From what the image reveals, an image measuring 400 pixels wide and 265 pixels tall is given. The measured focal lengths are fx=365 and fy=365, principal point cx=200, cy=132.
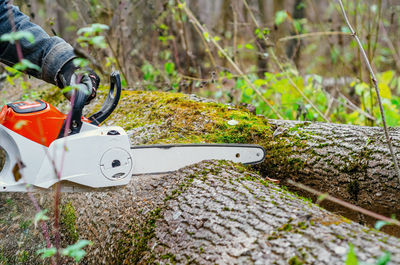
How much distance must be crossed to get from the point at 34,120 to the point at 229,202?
101 centimetres

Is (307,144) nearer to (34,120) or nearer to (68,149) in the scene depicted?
(68,149)

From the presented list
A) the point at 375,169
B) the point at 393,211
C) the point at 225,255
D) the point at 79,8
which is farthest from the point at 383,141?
the point at 79,8

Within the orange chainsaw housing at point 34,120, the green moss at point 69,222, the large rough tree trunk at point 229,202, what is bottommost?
the green moss at point 69,222

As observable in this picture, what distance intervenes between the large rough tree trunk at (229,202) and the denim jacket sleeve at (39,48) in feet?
1.78

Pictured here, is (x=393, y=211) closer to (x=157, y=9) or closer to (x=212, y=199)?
(x=212, y=199)

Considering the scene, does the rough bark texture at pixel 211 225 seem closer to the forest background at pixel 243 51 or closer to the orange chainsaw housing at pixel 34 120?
the orange chainsaw housing at pixel 34 120

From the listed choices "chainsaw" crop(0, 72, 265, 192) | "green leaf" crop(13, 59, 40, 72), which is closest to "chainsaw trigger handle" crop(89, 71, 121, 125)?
"chainsaw" crop(0, 72, 265, 192)

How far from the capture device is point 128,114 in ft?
9.75

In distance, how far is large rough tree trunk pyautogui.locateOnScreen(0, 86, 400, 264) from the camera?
1327 millimetres

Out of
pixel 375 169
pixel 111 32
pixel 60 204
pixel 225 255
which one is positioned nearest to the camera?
pixel 225 255

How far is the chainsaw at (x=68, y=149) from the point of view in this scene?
1.75m

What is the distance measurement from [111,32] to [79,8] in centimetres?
63

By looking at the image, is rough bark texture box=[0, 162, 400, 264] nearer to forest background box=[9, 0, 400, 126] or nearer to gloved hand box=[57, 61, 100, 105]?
gloved hand box=[57, 61, 100, 105]

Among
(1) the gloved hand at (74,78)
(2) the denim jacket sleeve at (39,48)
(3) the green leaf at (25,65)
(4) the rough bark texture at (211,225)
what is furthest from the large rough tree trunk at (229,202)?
(3) the green leaf at (25,65)
